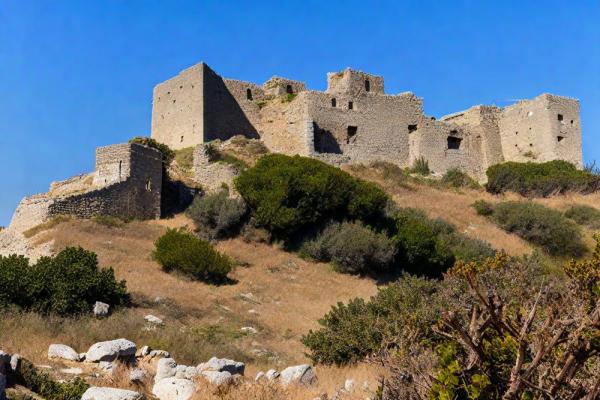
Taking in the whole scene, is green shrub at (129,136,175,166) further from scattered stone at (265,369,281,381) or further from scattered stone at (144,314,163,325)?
scattered stone at (265,369,281,381)

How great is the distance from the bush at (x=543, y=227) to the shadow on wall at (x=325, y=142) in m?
7.55

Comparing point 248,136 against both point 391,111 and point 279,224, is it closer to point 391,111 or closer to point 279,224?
point 391,111

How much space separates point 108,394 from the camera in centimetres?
577

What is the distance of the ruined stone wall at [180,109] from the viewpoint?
93.7 feet

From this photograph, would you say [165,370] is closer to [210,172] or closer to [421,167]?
[210,172]

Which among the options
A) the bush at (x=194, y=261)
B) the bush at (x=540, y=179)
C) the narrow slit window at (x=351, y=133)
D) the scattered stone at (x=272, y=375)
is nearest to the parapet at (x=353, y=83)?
the narrow slit window at (x=351, y=133)

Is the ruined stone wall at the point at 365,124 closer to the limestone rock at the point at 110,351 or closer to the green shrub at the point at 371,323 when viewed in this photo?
the green shrub at the point at 371,323

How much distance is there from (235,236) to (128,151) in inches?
177

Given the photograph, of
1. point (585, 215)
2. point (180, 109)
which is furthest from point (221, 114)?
point (585, 215)

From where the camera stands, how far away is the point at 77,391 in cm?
621

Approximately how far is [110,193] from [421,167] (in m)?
14.8

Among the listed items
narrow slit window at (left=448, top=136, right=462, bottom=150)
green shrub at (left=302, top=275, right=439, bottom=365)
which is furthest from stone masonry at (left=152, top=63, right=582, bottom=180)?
green shrub at (left=302, top=275, right=439, bottom=365)

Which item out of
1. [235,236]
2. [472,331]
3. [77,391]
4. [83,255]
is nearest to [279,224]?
[235,236]

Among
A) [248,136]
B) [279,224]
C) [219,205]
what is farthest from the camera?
[248,136]
